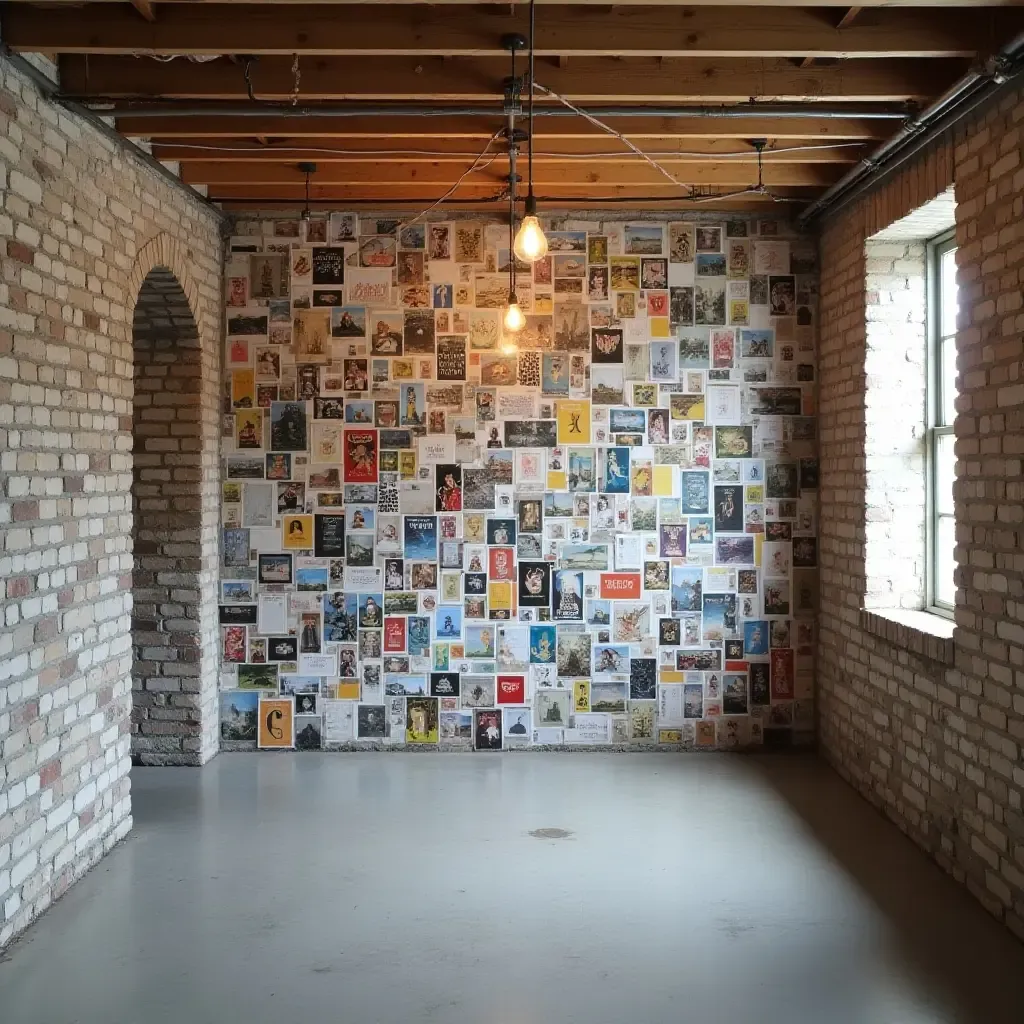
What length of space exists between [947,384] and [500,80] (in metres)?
2.79

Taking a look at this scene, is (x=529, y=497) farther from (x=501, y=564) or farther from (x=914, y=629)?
(x=914, y=629)

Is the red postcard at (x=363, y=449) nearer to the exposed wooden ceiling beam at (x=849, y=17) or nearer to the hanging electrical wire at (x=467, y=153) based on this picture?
the hanging electrical wire at (x=467, y=153)

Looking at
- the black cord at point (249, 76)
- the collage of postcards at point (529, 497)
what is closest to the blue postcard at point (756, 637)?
the collage of postcards at point (529, 497)

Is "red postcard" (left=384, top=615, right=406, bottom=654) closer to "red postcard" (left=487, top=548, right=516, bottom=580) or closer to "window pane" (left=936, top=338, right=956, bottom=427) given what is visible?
"red postcard" (left=487, top=548, right=516, bottom=580)

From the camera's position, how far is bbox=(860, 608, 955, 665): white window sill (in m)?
4.30

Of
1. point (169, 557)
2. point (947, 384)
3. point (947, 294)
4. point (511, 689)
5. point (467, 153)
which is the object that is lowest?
point (511, 689)

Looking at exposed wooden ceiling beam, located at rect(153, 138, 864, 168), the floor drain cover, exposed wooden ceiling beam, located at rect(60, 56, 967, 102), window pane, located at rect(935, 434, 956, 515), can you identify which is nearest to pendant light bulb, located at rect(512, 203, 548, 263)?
exposed wooden ceiling beam, located at rect(60, 56, 967, 102)

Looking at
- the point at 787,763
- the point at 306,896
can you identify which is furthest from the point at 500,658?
the point at 306,896

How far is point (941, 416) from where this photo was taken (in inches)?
207

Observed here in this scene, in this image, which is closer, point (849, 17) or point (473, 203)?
point (849, 17)

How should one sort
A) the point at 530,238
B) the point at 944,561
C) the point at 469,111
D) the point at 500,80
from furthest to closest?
the point at 944,561 < the point at 469,111 < the point at 500,80 < the point at 530,238

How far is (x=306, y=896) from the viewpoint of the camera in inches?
159

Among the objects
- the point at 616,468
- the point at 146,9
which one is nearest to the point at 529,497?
the point at 616,468

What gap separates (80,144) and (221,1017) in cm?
352
